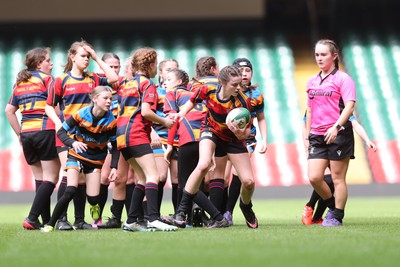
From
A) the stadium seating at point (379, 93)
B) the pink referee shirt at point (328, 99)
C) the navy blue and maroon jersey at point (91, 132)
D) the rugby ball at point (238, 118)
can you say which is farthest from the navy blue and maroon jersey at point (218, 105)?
the stadium seating at point (379, 93)

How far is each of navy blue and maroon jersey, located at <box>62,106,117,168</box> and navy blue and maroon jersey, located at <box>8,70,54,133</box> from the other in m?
0.80

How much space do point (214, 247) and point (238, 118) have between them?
2.26 m

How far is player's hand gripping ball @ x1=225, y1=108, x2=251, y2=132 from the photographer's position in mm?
8938

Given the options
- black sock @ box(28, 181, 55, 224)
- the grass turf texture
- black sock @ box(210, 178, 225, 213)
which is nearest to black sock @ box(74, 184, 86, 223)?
black sock @ box(28, 181, 55, 224)

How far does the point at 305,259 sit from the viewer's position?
607 centimetres

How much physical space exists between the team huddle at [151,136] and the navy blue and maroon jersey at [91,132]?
0.4 inches

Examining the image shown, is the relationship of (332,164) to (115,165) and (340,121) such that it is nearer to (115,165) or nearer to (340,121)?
(340,121)

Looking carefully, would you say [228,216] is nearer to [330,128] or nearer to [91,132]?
[330,128]

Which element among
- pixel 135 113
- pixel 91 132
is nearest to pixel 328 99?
pixel 135 113

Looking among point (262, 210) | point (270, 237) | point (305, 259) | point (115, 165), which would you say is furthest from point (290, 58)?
point (305, 259)

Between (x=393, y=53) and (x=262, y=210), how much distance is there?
13049mm

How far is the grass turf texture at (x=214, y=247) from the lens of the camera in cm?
603

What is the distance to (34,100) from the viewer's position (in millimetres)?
10102

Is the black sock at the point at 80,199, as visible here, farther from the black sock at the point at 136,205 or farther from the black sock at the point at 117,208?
the black sock at the point at 136,205
